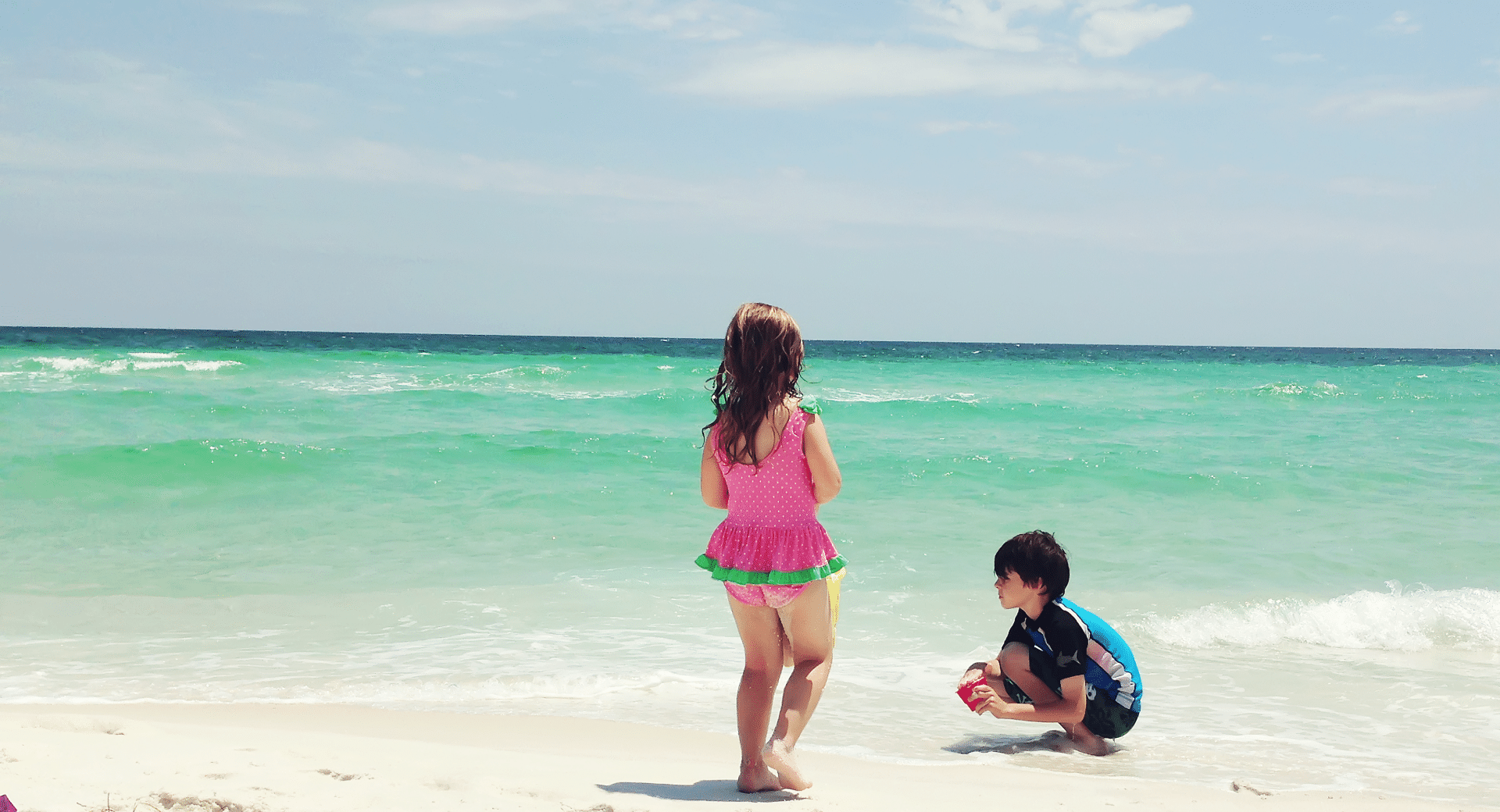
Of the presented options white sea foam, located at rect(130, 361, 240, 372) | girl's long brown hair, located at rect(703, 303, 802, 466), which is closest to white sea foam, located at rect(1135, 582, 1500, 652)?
girl's long brown hair, located at rect(703, 303, 802, 466)

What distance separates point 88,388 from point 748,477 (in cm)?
2109

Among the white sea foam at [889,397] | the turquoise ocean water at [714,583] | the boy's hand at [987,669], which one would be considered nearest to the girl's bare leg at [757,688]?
the turquoise ocean water at [714,583]

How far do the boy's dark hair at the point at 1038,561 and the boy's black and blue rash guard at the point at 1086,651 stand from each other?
0.36ft

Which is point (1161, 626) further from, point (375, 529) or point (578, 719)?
point (375, 529)

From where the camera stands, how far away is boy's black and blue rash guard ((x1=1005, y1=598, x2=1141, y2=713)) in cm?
371

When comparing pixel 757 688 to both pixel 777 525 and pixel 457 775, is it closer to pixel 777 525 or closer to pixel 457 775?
pixel 777 525

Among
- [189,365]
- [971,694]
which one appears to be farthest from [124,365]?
[971,694]

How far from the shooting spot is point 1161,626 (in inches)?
226

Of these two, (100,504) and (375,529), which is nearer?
(375,529)

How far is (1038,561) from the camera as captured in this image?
3629 millimetres

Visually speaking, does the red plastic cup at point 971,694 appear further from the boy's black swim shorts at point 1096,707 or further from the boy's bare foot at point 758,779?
the boy's bare foot at point 758,779

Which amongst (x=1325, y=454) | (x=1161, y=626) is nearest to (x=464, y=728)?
(x=1161, y=626)

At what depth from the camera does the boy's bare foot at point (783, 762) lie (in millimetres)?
3016

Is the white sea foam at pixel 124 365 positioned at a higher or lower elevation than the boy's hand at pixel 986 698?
higher
